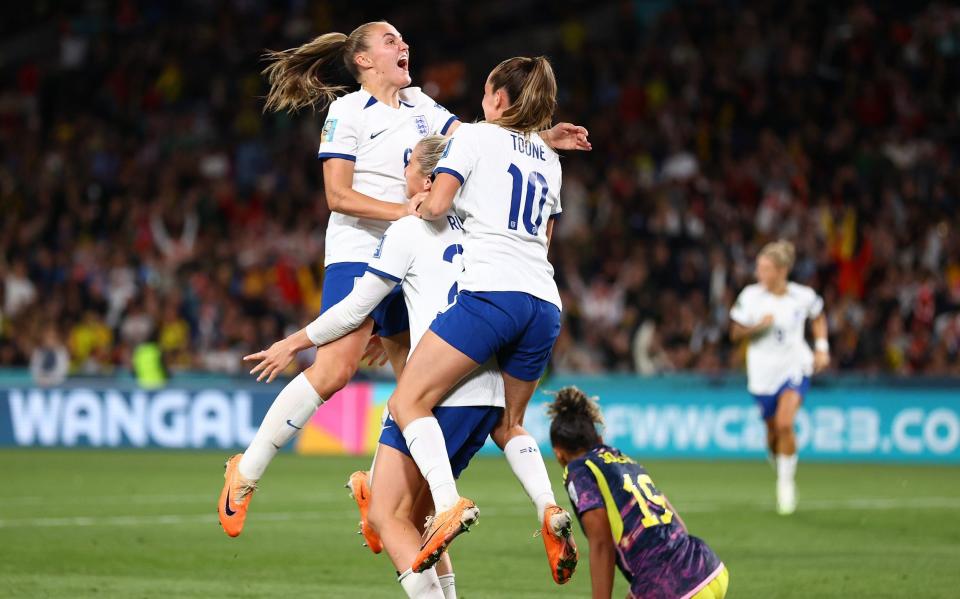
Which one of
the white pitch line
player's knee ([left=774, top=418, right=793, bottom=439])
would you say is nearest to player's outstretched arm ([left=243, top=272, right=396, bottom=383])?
the white pitch line

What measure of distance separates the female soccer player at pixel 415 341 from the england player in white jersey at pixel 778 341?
715cm

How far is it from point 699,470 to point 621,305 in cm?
414

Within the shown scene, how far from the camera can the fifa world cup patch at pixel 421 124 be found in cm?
779

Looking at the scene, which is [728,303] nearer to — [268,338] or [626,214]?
[626,214]

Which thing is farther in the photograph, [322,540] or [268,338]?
[268,338]

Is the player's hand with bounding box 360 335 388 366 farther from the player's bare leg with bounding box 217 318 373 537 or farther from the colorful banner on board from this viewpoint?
the colorful banner on board

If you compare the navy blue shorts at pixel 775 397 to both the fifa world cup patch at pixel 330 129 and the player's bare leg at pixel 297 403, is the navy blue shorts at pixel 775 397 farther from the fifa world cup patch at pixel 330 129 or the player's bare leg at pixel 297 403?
the fifa world cup patch at pixel 330 129

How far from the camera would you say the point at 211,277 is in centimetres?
2289

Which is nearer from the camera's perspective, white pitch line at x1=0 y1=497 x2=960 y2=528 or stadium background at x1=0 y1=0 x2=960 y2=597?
white pitch line at x1=0 y1=497 x2=960 y2=528

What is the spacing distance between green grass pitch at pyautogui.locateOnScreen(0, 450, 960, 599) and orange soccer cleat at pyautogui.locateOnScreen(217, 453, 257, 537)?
49.6 inches

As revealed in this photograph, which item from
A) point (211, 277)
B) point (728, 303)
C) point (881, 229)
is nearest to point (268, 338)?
point (211, 277)

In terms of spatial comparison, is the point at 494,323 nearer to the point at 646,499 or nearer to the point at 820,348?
the point at 646,499

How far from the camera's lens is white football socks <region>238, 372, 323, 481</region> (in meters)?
7.24

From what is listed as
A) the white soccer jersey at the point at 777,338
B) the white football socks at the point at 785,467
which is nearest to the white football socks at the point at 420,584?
the white football socks at the point at 785,467
